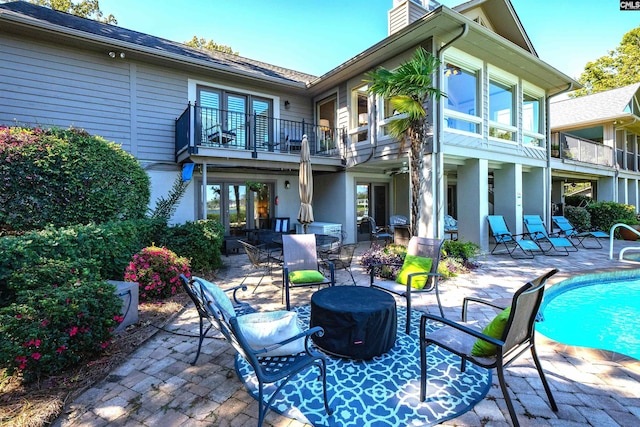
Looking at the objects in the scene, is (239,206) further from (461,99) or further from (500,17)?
(500,17)

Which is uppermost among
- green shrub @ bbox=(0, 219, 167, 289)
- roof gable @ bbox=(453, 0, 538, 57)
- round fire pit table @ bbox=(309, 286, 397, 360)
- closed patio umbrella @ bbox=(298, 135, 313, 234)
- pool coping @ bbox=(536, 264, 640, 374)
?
roof gable @ bbox=(453, 0, 538, 57)

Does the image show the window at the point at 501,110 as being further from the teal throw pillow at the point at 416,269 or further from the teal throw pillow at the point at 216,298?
the teal throw pillow at the point at 216,298

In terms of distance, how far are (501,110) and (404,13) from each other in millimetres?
4285

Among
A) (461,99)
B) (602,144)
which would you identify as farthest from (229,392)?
(602,144)

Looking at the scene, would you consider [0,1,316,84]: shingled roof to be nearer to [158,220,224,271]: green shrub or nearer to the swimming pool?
[158,220,224,271]: green shrub

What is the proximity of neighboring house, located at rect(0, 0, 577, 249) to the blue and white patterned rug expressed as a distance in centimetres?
526

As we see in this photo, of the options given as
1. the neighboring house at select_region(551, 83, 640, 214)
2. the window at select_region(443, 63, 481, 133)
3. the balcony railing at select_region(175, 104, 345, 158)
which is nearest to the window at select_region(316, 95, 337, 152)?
the balcony railing at select_region(175, 104, 345, 158)

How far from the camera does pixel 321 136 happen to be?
10906 millimetres

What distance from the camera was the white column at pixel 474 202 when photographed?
27.6 ft

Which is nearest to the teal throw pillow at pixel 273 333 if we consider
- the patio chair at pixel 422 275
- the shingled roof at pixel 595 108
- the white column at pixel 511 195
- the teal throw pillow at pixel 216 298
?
the teal throw pillow at pixel 216 298

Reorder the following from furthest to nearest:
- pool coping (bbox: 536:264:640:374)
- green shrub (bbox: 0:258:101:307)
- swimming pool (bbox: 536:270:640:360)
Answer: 1. swimming pool (bbox: 536:270:640:360)
2. green shrub (bbox: 0:258:101:307)
3. pool coping (bbox: 536:264:640:374)

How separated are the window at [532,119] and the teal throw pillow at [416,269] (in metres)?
8.77

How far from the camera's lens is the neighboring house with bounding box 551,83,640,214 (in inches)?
524

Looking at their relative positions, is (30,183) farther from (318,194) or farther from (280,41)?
(280,41)
